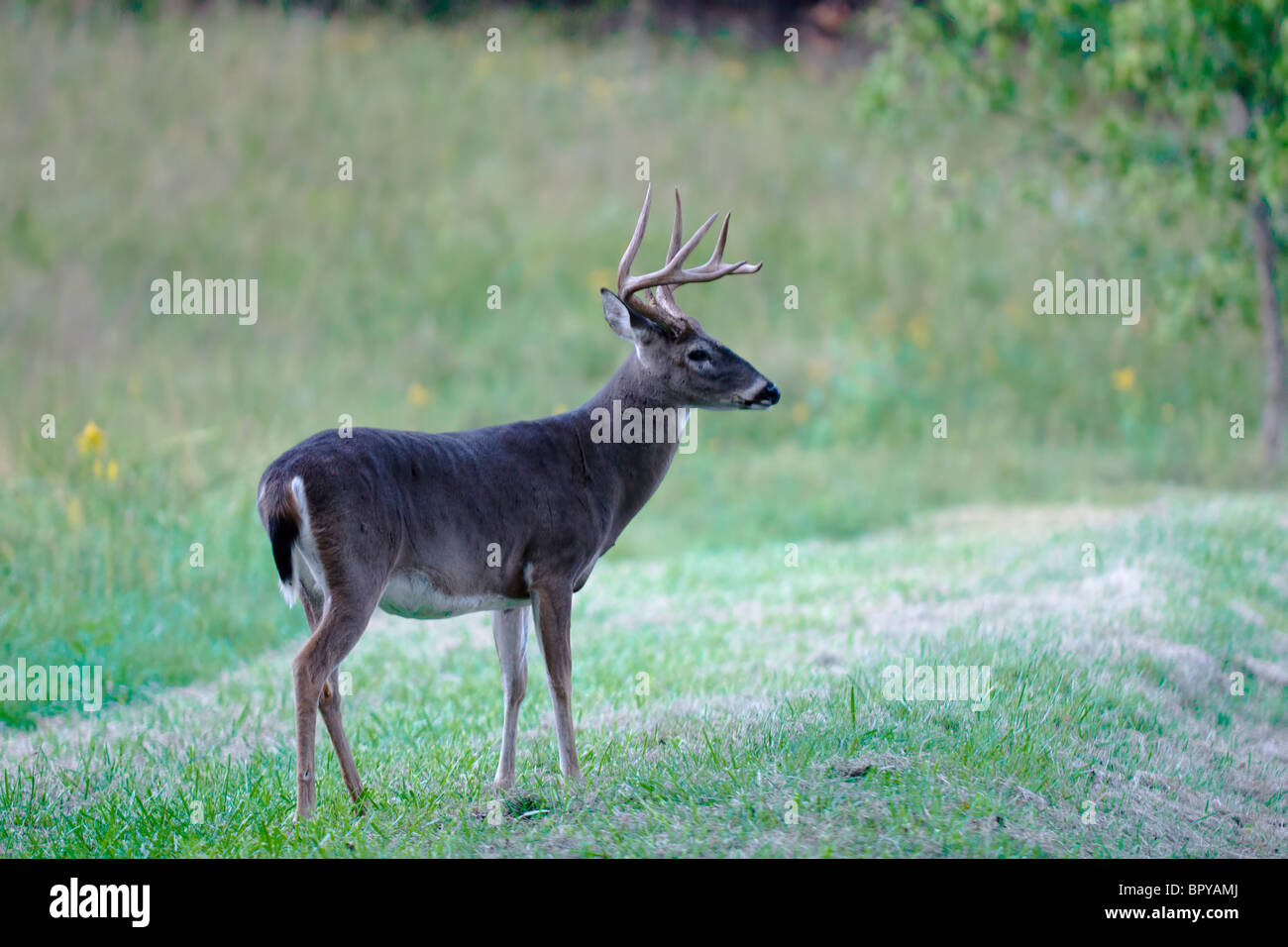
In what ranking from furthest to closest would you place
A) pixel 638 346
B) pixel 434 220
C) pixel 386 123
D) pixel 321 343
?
1. pixel 386 123
2. pixel 434 220
3. pixel 321 343
4. pixel 638 346

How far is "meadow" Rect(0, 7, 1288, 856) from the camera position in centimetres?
505

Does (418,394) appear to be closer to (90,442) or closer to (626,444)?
(90,442)

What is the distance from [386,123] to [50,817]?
49.8ft

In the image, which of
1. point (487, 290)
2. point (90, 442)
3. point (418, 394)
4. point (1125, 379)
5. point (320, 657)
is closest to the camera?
point (320, 657)

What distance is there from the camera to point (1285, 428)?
494 inches

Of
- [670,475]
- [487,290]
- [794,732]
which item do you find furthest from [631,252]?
[487,290]

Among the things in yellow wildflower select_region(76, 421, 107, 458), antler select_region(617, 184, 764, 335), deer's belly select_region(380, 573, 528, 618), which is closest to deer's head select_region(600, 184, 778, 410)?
antler select_region(617, 184, 764, 335)

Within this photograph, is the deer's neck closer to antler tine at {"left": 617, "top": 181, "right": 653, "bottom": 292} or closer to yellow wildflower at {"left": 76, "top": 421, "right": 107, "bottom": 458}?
antler tine at {"left": 617, "top": 181, "right": 653, "bottom": 292}

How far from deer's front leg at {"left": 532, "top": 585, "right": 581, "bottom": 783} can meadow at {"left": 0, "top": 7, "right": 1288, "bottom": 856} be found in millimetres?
177

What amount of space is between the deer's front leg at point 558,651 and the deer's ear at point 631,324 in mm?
1142

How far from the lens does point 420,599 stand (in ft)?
16.4

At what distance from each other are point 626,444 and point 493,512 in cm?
77
